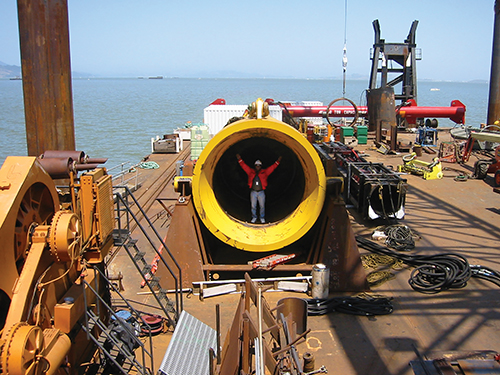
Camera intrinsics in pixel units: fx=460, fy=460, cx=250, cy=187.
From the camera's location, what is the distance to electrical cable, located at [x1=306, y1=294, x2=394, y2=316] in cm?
723

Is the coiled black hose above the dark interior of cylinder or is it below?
below

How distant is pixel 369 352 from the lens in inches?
245

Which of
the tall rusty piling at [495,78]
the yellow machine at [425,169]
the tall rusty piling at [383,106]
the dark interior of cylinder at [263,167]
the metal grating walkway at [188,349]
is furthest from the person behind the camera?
the tall rusty piling at [383,106]

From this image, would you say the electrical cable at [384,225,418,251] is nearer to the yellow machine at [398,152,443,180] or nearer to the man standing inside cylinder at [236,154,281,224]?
the man standing inside cylinder at [236,154,281,224]

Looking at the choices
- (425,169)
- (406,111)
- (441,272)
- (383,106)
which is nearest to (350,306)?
(441,272)

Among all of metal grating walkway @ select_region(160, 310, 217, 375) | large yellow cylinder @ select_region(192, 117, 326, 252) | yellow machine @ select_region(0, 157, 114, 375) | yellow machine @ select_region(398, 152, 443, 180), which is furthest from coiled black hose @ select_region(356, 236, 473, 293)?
yellow machine @ select_region(398, 152, 443, 180)

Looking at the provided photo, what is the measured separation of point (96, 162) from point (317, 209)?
4.04m

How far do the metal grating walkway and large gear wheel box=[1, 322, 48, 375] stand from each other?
147 cm

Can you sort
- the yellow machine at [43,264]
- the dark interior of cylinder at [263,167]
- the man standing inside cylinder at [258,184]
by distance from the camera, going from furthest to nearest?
the dark interior of cylinder at [263,167] → the man standing inside cylinder at [258,184] → the yellow machine at [43,264]

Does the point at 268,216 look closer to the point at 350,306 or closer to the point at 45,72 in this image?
the point at 350,306

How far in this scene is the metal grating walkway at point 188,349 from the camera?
17.6 ft

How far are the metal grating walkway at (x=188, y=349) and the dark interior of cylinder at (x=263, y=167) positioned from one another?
4117mm

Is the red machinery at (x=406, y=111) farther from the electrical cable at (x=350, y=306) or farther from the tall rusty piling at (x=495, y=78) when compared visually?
the electrical cable at (x=350, y=306)

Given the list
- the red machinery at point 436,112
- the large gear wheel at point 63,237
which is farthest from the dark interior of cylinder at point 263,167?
the red machinery at point 436,112
